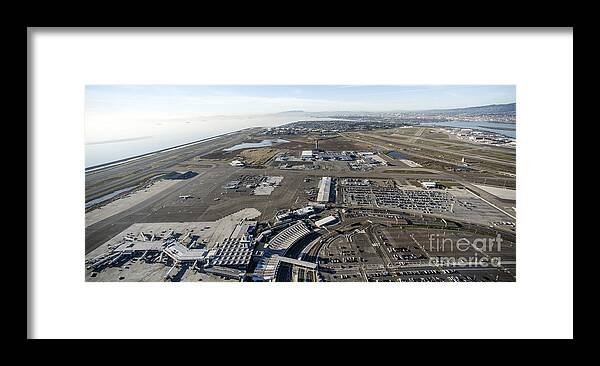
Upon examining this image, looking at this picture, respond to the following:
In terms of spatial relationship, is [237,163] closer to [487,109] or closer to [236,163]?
[236,163]

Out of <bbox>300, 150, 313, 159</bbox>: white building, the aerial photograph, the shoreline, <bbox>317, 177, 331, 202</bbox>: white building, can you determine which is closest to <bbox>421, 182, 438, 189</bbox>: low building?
the aerial photograph

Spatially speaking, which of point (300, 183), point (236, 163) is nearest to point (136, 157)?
point (236, 163)

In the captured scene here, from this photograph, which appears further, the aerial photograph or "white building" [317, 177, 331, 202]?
"white building" [317, 177, 331, 202]

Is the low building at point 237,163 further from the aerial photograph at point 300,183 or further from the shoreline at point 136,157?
the shoreline at point 136,157

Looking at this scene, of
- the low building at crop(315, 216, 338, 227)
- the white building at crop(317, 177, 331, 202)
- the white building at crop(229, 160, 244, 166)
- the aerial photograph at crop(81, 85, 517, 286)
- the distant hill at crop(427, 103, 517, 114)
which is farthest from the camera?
the white building at crop(229, 160, 244, 166)

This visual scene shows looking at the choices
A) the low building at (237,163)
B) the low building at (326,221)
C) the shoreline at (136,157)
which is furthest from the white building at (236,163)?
the low building at (326,221)

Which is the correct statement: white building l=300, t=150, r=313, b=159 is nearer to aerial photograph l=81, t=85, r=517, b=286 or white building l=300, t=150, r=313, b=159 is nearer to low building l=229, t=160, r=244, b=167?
aerial photograph l=81, t=85, r=517, b=286
